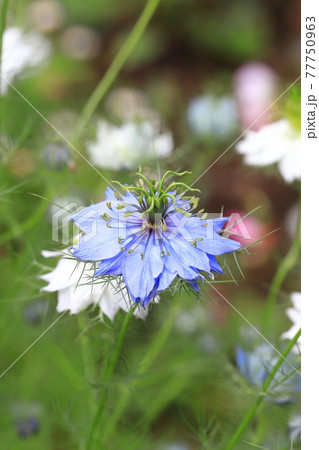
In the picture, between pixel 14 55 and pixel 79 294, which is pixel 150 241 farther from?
pixel 14 55

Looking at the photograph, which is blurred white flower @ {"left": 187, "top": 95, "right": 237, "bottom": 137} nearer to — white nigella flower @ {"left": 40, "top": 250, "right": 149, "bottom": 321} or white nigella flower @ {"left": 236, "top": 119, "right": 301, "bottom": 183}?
white nigella flower @ {"left": 236, "top": 119, "right": 301, "bottom": 183}

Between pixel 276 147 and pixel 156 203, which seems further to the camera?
pixel 276 147

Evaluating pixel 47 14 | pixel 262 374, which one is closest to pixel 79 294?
pixel 262 374

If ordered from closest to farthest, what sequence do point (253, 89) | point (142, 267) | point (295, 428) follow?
point (142, 267) < point (295, 428) < point (253, 89)

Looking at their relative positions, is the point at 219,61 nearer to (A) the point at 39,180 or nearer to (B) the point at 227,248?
(A) the point at 39,180
